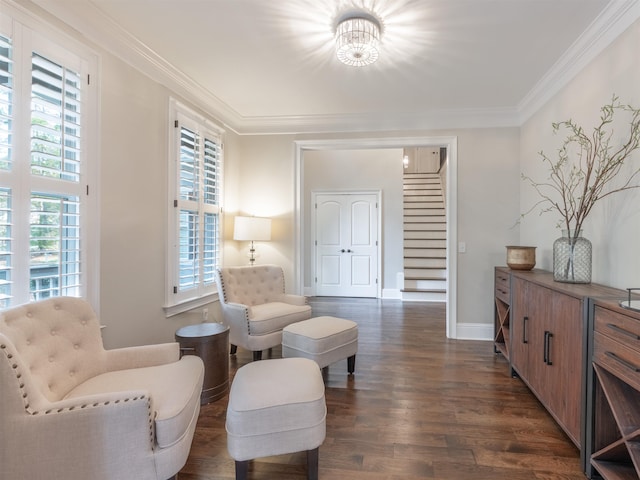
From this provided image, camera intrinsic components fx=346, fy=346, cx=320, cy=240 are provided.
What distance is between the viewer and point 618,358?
60.9 inches

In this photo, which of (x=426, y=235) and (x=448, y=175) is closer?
(x=448, y=175)

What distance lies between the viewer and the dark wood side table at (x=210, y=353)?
251cm

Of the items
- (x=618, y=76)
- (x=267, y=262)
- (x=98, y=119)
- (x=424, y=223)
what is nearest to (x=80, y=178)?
(x=98, y=119)

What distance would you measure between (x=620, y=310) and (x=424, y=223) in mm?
5543

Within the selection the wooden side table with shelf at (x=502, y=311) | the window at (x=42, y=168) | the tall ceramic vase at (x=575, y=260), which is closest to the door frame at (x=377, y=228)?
the wooden side table with shelf at (x=502, y=311)

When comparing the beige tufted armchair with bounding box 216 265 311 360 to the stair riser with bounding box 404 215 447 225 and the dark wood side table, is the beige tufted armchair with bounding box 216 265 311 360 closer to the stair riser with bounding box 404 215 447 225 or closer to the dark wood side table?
the dark wood side table

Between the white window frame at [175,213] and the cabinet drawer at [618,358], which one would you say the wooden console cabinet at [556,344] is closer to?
the cabinet drawer at [618,358]

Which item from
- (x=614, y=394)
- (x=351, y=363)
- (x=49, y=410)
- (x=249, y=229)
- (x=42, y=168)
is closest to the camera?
(x=49, y=410)

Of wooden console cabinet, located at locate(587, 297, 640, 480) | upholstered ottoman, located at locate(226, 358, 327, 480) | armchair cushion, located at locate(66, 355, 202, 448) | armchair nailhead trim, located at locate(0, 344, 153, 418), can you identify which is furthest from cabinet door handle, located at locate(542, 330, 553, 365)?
armchair nailhead trim, located at locate(0, 344, 153, 418)

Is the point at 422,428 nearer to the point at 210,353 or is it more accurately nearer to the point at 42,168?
the point at 210,353

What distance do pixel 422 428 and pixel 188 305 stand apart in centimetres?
224

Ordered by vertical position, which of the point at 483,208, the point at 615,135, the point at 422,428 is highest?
the point at 615,135

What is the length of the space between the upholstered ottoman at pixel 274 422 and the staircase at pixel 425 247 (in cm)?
508

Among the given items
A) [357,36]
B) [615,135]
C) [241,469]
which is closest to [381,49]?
[357,36]
